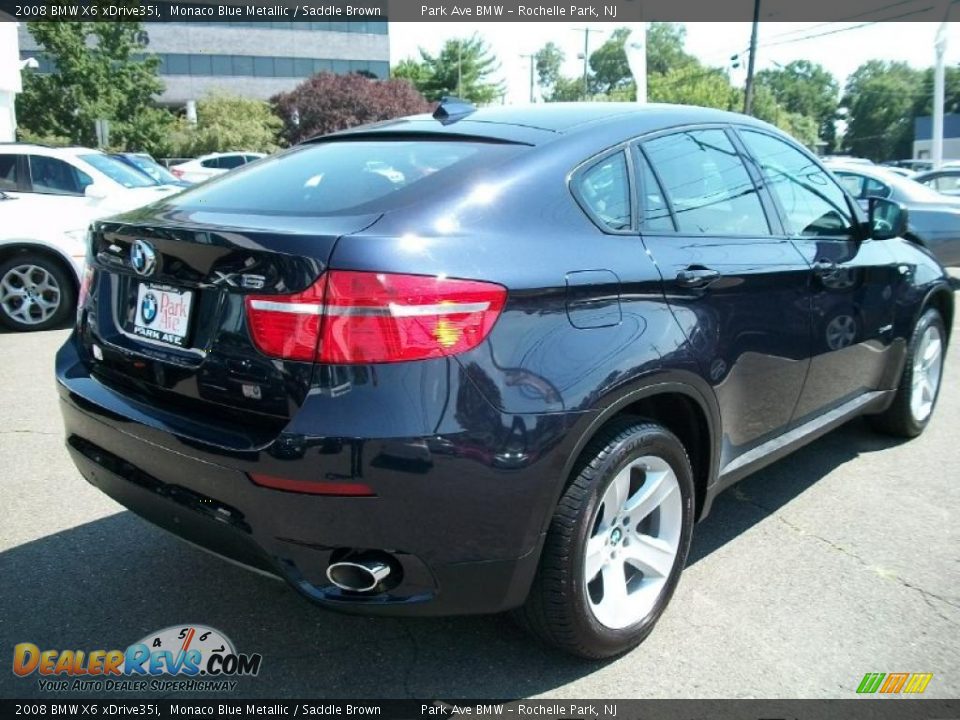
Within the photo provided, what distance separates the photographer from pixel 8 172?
7.79 meters

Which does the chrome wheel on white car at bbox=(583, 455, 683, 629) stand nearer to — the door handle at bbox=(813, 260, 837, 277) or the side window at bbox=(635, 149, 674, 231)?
the side window at bbox=(635, 149, 674, 231)

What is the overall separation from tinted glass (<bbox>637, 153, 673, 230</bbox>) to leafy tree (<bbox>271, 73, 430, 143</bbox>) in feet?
145

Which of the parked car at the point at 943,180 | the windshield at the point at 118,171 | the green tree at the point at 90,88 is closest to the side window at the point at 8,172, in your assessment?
the windshield at the point at 118,171

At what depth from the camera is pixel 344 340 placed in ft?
6.64

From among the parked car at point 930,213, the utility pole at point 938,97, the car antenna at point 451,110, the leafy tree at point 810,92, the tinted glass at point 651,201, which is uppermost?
the leafy tree at point 810,92

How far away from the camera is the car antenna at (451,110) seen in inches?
122

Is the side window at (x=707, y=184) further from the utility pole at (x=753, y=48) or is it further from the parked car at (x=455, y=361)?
the utility pole at (x=753, y=48)

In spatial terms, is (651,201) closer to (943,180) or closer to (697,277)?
(697,277)

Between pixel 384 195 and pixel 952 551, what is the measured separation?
8.89 feet

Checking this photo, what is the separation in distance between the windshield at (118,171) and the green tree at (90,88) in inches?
1202

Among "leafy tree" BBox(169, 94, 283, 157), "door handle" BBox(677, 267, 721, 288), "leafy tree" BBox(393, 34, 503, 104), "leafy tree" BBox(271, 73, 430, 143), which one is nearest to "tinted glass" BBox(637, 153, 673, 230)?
"door handle" BBox(677, 267, 721, 288)

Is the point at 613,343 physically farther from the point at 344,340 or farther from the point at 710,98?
the point at 710,98

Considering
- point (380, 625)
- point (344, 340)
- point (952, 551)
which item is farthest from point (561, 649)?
point (952, 551)

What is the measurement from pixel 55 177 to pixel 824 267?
731cm
